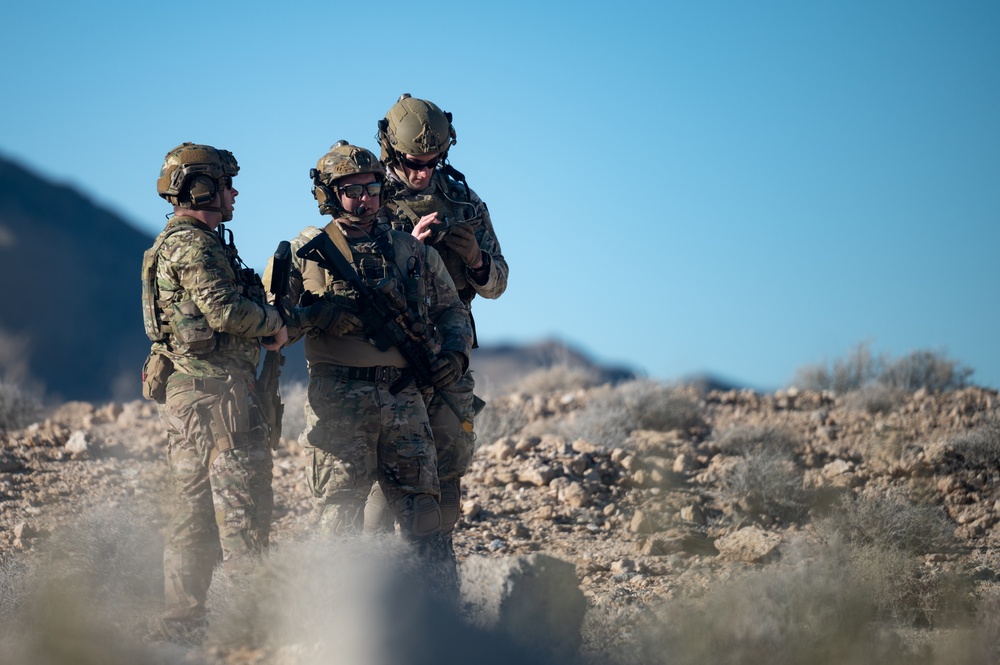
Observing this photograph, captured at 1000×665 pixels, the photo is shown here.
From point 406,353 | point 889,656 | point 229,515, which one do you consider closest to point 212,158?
point 406,353

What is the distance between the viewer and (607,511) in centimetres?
862

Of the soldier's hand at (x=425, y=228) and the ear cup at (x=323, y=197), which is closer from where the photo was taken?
the ear cup at (x=323, y=197)

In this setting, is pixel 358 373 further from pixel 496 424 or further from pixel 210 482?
pixel 496 424

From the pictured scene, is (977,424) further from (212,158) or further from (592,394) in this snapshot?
(212,158)

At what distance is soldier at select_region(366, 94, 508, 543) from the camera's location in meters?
6.15

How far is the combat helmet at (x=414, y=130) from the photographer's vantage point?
6.34m

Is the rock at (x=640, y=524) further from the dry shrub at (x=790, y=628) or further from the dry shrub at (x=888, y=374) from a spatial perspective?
the dry shrub at (x=888, y=374)

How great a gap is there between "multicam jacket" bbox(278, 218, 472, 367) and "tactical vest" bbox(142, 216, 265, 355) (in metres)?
0.33

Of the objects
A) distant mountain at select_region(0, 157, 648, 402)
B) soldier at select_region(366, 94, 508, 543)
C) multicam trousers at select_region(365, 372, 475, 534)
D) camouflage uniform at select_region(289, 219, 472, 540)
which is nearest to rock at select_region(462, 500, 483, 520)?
soldier at select_region(366, 94, 508, 543)

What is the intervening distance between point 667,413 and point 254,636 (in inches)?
325

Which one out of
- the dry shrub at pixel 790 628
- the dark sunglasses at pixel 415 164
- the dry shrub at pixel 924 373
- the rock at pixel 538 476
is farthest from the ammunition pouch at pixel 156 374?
the dry shrub at pixel 924 373

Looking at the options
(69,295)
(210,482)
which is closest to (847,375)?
(210,482)

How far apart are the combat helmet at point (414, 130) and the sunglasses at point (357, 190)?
2.09 feet

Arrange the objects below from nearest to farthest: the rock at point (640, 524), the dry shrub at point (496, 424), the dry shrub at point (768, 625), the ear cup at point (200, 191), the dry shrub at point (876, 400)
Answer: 1. the dry shrub at point (768, 625)
2. the ear cup at point (200, 191)
3. the rock at point (640, 524)
4. the dry shrub at point (496, 424)
5. the dry shrub at point (876, 400)
